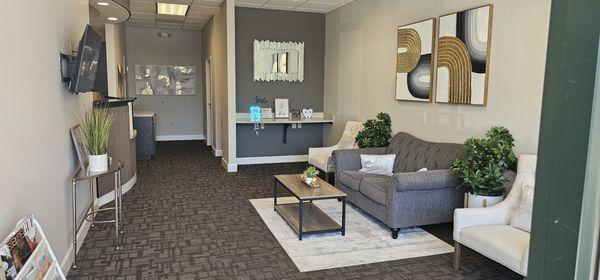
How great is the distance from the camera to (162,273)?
Result: 10.6 feet

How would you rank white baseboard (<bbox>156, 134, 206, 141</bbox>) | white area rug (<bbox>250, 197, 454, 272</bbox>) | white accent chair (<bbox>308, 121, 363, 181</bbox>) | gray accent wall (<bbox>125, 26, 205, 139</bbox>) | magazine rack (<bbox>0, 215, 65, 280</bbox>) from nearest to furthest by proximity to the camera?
1. magazine rack (<bbox>0, 215, 65, 280</bbox>)
2. white area rug (<bbox>250, 197, 454, 272</bbox>)
3. white accent chair (<bbox>308, 121, 363, 181</bbox>)
4. gray accent wall (<bbox>125, 26, 205, 139</bbox>)
5. white baseboard (<bbox>156, 134, 206, 141</bbox>)

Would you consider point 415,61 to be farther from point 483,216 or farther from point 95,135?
point 95,135

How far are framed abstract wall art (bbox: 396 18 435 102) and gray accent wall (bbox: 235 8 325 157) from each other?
262cm

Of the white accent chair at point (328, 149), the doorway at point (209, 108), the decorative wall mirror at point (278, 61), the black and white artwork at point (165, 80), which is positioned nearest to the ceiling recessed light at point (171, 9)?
the doorway at point (209, 108)

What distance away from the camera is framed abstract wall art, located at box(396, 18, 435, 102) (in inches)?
192

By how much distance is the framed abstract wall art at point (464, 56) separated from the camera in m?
4.04

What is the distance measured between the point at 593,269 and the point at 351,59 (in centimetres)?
642

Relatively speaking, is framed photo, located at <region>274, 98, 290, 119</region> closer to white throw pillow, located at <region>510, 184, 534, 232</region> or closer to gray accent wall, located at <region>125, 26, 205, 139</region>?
gray accent wall, located at <region>125, 26, 205, 139</region>

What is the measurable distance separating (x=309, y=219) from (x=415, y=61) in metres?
2.35

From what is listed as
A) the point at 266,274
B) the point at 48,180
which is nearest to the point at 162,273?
the point at 266,274

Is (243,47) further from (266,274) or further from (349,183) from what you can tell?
(266,274)

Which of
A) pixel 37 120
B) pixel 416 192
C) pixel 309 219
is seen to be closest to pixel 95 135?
pixel 37 120

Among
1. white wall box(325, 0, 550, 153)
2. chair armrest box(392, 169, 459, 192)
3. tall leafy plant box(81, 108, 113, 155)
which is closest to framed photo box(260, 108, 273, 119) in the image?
white wall box(325, 0, 550, 153)

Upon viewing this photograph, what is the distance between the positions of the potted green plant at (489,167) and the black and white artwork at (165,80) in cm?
848
